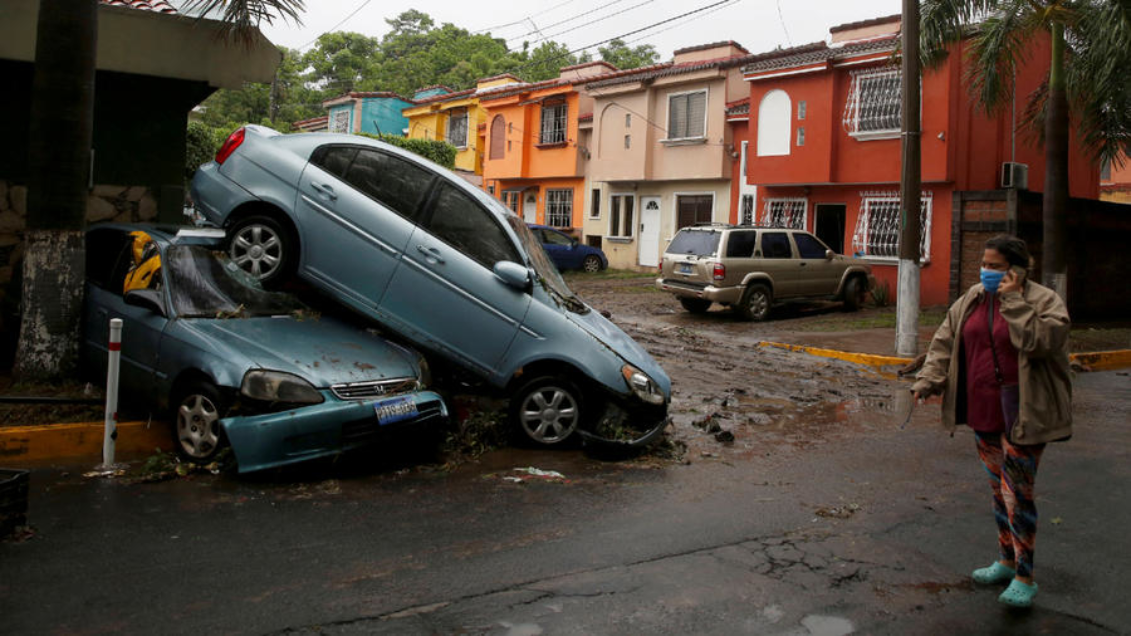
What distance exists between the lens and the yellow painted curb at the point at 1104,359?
13266 mm

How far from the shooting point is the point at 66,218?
739 cm

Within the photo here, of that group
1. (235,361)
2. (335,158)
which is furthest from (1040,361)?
(335,158)

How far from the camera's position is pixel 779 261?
17250mm

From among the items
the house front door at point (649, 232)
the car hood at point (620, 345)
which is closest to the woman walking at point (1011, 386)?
the car hood at point (620, 345)

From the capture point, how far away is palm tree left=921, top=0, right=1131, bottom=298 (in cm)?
1377

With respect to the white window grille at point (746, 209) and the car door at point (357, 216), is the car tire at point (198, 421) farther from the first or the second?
the white window grille at point (746, 209)

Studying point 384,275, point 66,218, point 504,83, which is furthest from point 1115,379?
point 504,83

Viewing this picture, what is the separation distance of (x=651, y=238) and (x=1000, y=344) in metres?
24.2

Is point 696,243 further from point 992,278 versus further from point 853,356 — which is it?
point 992,278

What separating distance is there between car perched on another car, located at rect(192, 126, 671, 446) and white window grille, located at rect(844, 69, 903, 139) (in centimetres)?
1497

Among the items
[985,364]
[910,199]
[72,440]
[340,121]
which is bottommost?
[72,440]

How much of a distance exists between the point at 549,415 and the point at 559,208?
2558cm

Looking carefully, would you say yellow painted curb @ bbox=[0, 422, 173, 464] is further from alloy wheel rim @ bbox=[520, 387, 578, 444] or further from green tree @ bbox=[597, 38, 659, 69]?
green tree @ bbox=[597, 38, 659, 69]

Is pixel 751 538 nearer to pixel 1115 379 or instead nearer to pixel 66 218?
pixel 66 218
